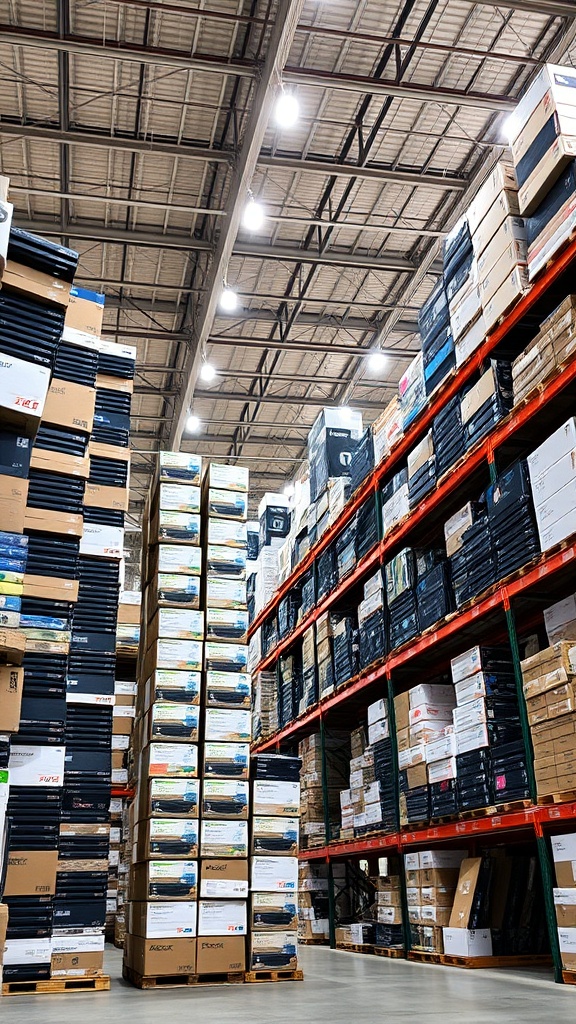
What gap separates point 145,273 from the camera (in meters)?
14.8

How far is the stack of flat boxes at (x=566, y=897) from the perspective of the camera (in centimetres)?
532

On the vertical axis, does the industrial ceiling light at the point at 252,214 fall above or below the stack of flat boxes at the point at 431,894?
above

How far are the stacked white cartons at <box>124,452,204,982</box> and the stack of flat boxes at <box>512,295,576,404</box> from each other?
276cm

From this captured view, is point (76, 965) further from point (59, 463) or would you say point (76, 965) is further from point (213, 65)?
point (213, 65)

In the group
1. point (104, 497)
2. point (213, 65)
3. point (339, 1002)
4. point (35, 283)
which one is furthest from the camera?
point (213, 65)

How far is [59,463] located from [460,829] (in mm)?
4055

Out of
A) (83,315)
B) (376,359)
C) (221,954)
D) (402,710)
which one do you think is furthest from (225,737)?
(376,359)

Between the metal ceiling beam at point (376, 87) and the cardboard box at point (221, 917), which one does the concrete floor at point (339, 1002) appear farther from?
the metal ceiling beam at point (376, 87)

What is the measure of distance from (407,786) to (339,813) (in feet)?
10.00

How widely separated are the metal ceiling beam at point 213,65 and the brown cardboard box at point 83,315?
4907 millimetres

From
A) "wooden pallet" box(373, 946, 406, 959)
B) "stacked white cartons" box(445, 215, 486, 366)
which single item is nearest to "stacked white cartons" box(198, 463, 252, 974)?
"stacked white cartons" box(445, 215, 486, 366)

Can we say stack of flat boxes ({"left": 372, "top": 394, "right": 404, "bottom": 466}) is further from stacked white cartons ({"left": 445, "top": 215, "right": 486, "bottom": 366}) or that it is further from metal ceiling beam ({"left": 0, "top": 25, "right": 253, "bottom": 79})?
metal ceiling beam ({"left": 0, "top": 25, "right": 253, "bottom": 79})

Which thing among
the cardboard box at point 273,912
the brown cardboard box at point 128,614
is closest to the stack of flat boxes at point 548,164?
the cardboard box at point 273,912

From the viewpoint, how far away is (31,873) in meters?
5.55
